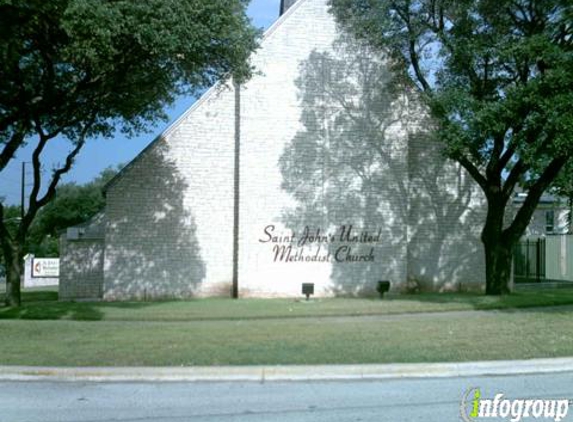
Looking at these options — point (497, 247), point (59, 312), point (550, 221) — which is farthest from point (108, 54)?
point (550, 221)

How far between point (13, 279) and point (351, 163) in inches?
475

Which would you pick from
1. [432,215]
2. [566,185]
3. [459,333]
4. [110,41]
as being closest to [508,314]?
[459,333]

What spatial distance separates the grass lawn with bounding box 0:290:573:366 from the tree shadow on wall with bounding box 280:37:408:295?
4435mm

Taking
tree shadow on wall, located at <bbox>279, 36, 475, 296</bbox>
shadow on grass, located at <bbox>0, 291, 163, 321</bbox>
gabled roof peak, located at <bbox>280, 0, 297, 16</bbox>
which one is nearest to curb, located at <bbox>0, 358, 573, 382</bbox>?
shadow on grass, located at <bbox>0, 291, 163, 321</bbox>

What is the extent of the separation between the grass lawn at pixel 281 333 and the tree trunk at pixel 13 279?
120 centimetres

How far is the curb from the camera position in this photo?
8945mm

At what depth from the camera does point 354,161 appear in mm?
23469

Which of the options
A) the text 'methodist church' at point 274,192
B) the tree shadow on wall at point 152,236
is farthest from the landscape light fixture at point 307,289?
the tree shadow on wall at point 152,236

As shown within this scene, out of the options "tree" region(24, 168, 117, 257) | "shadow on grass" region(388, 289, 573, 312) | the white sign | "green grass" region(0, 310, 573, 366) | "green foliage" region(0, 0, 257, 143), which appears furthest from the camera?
"tree" region(24, 168, 117, 257)

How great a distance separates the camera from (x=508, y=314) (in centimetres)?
1575

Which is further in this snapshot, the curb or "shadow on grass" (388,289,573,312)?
"shadow on grass" (388,289,573,312)

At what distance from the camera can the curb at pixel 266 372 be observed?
895cm

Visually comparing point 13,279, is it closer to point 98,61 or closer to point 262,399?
point 98,61

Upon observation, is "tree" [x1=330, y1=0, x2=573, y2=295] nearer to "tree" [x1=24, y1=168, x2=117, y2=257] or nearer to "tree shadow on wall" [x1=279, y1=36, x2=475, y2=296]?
"tree shadow on wall" [x1=279, y1=36, x2=475, y2=296]
